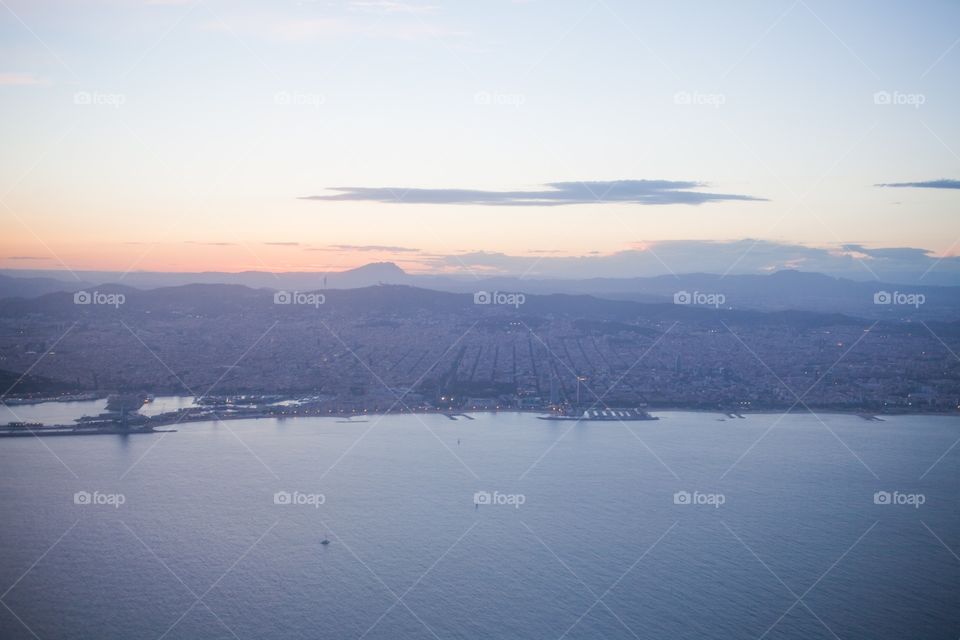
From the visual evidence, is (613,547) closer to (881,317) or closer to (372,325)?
(372,325)

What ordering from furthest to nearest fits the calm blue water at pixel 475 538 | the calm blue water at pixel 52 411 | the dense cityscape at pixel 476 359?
the dense cityscape at pixel 476 359, the calm blue water at pixel 52 411, the calm blue water at pixel 475 538

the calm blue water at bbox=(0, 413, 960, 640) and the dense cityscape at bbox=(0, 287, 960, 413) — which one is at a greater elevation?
the dense cityscape at bbox=(0, 287, 960, 413)

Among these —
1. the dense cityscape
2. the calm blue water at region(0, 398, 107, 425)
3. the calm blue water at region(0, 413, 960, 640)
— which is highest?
the dense cityscape

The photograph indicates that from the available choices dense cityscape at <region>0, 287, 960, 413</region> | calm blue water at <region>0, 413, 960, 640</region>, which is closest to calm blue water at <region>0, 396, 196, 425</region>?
dense cityscape at <region>0, 287, 960, 413</region>

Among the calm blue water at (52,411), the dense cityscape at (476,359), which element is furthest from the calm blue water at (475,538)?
the dense cityscape at (476,359)

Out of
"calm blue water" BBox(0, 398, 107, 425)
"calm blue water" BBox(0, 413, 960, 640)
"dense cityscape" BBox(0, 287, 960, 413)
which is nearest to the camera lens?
"calm blue water" BBox(0, 413, 960, 640)

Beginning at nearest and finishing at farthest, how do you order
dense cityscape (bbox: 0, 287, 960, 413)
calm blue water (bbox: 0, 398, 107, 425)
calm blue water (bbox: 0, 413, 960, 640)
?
calm blue water (bbox: 0, 413, 960, 640)
calm blue water (bbox: 0, 398, 107, 425)
dense cityscape (bbox: 0, 287, 960, 413)

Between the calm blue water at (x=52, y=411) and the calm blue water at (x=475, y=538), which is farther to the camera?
the calm blue water at (x=52, y=411)

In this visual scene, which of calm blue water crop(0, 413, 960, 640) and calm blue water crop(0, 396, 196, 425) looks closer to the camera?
calm blue water crop(0, 413, 960, 640)

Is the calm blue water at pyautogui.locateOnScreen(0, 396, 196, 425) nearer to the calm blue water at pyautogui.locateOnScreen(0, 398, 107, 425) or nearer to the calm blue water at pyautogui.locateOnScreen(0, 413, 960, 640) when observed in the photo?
the calm blue water at pyautogui.locateOnScreen(0, 398, 107, 425)

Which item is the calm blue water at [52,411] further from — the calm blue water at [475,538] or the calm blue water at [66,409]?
the calm blue water at [475,538]
